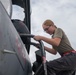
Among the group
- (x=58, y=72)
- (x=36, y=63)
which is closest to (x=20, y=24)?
(x=36, y=63)

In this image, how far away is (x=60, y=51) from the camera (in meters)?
4.22

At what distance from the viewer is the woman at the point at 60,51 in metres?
3.84

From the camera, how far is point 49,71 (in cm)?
375

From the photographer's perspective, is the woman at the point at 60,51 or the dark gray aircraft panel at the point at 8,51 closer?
the dark gray aircraft panel at the point at 8,51

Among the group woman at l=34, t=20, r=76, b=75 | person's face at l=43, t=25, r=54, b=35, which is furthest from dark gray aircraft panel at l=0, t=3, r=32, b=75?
person's face at l=43, t=25, r=54, b=35

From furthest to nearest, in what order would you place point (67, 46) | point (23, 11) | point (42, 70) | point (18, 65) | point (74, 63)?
1. point (23, 11)
2. point (67, 46)
3. point (74, 63)
4. point (42, 70)
5. point (18, 65)

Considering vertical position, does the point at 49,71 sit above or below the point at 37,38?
below

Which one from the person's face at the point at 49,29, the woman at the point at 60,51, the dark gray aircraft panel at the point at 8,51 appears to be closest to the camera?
the dark gray aircraft panel at the point at 8,51

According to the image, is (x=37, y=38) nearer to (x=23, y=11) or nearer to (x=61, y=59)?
(x=61, y=59)

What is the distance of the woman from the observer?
3841 mm

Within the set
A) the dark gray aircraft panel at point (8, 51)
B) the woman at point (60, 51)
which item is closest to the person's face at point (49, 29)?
the woman at point (60, 51)

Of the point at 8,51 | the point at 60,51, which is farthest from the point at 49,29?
the point at 8,51

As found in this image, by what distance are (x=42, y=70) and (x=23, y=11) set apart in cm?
211

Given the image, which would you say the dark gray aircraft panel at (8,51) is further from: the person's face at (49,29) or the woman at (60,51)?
the person's face at (49,29)
